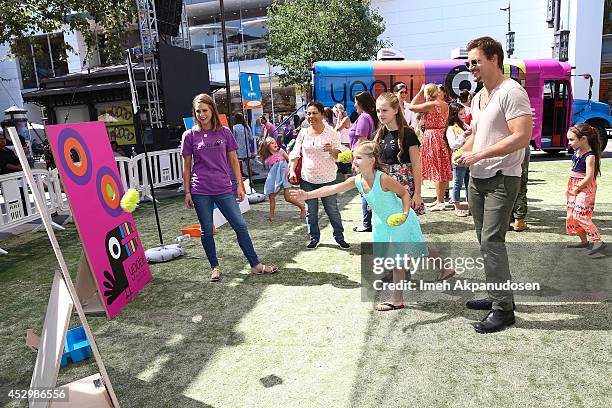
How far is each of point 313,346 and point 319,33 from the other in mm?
23641

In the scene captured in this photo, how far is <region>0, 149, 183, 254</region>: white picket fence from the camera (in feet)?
23.9

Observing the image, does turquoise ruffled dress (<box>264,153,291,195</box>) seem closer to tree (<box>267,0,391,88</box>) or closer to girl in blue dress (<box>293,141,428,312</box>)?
girl in blue dress (<box>293,141,428,312</box>)

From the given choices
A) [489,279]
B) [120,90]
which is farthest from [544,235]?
[120,90]

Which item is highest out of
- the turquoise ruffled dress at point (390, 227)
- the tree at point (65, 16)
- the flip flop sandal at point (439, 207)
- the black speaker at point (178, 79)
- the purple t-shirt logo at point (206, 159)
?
the tree at point (65, 16)

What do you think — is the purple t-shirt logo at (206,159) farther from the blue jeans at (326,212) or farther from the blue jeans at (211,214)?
the blue jeans at (326,212)

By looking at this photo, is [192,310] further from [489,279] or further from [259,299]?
[489,279]

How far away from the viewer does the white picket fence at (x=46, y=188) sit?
23.9 feet

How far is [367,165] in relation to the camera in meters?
3.80

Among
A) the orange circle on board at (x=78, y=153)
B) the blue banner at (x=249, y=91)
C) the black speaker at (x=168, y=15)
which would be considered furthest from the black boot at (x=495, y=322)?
the black speaker at (x=168, y=15)

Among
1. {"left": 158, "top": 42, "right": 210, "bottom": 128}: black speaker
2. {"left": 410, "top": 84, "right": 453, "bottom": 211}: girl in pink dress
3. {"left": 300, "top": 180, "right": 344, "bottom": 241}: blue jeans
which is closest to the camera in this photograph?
{"left": 300, "top": 180, "right": 344, "bottom": 241}: blue jeans

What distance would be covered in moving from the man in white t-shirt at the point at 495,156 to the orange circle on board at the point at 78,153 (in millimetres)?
3258

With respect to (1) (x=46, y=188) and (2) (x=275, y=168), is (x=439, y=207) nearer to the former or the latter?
(2) (x=275, y=168)

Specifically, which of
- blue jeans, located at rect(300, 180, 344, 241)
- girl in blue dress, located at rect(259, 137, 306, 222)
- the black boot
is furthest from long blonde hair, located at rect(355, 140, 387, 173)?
girl in blue dress, located at rect(259, 137, 306, 222)

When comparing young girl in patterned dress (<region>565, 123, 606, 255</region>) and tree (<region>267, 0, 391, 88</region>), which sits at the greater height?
tree (<region>267, 0, 391, 88</region>)
